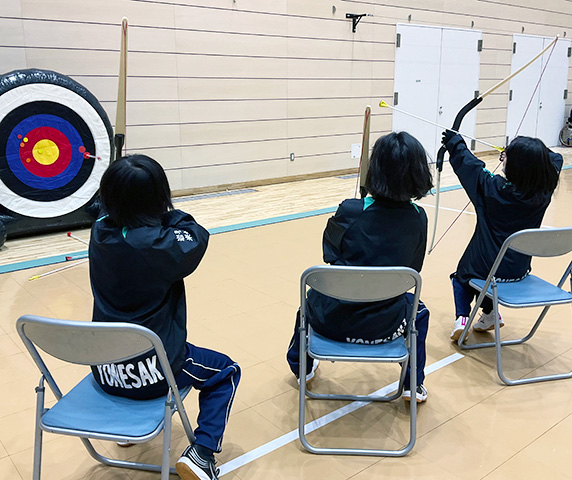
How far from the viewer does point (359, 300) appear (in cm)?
158

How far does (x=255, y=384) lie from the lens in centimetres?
210

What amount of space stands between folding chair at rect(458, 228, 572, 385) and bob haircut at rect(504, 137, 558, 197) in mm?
256

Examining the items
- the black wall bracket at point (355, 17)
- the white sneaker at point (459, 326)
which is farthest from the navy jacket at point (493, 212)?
the black wall bracket at point (355, 17)

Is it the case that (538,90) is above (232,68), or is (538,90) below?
below

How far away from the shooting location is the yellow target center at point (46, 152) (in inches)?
155

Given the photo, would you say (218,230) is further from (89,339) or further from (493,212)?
(89,339)

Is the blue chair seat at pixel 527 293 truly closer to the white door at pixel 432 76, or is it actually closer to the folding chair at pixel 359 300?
the folding chair at pixel 359 300

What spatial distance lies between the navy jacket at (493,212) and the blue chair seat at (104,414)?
1357mm

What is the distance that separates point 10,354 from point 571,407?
6.95 feet

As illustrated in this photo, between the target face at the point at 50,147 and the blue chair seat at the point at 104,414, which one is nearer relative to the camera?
the blue chair seat at the point at 104,414

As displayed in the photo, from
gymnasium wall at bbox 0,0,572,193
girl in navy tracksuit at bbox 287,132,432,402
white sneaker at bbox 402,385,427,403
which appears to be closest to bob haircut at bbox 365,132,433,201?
girl in navy tracksuit at bbox 287,132,432,402

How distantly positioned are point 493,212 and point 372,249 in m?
0.77

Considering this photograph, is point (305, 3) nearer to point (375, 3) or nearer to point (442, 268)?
point (375, 3)

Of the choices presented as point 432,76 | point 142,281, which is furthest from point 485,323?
point 432,76
